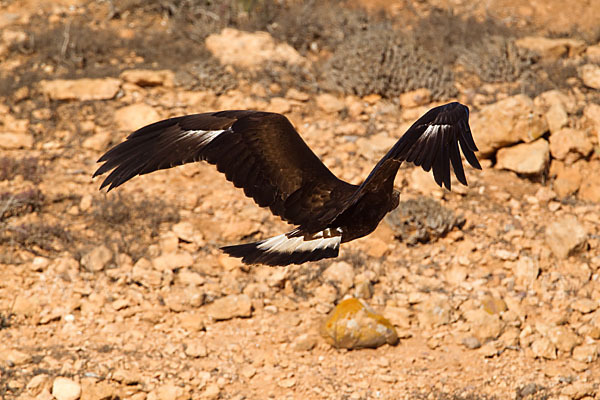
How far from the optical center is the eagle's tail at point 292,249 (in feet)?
18.0

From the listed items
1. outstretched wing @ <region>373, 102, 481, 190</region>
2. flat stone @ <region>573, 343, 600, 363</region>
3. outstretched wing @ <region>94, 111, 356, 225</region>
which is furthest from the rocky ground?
outstretched wing @ <region>373, 102, 481, 190</region>

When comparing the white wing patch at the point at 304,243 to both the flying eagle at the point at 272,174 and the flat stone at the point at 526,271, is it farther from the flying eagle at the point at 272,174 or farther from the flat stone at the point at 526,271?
the flat stone at the point at 526,271

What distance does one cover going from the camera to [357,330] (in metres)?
7.18

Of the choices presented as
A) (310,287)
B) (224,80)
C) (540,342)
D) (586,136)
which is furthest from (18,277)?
(586,136)

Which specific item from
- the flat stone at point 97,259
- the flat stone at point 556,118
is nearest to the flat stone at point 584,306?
the flat stone at point 556,118

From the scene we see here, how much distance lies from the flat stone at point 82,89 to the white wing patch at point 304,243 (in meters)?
4.91

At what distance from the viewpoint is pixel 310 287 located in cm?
785

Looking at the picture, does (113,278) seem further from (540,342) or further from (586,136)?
(586,136)

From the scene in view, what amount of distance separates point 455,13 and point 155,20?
424 centimetres

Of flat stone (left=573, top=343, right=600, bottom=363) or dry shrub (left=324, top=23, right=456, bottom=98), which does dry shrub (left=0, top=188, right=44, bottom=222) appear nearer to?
dry shrub (left=324, top=23, right=456, bottom=98)

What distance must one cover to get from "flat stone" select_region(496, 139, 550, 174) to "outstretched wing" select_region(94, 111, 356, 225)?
367cm

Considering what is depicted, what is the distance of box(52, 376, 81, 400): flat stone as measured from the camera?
6312mm

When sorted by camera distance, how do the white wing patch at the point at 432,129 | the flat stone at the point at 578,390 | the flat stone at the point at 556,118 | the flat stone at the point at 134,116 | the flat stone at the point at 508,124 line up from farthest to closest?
the flat stone at the point at 134,116, the flat stone at the point at 556,118, the flat stone at the point at 508,124, the flat stone at the point at 578,390, the white wing patch at the point at 432,129

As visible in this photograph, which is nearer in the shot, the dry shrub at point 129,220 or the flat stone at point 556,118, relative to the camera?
the dry shrub at point 129,220
